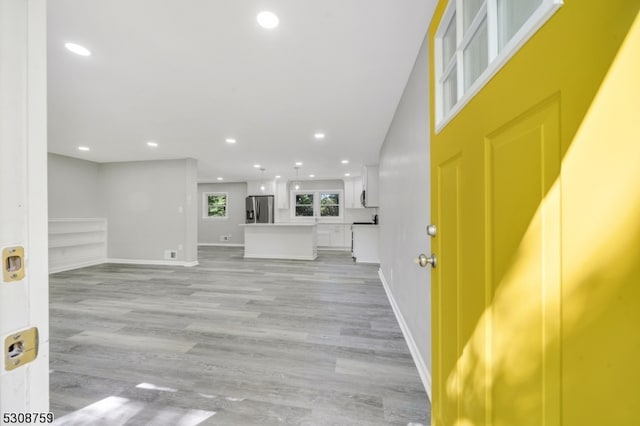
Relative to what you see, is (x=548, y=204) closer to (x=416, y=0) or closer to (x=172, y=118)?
(x=416, y=0)

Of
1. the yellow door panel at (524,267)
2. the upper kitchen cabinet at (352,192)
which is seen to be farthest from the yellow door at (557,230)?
the upper kitchen cabinet at (352,192)

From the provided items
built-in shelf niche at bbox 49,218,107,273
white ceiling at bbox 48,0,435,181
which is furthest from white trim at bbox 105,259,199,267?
white ceiling at bbox 48,0,435,181

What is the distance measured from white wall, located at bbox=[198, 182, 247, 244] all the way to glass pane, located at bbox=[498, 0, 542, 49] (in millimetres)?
8558

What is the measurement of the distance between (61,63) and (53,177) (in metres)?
4.30

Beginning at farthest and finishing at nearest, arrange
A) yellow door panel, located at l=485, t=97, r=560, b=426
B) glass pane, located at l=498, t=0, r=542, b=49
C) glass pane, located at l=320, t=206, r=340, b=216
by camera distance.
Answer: glass pane, located at l=320, t=206, r=340, b=216
glass pane, located at l=498, t=0, r=542, b=49
yellow door panel, located at l=485, t=97, r=560, b=426

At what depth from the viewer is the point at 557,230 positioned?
0.45m

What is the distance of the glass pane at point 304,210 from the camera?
8.45 meters

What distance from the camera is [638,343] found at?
32 centimetres

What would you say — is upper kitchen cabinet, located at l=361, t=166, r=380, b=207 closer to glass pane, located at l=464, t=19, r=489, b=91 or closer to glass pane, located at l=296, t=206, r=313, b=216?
glass pane, located at l=296, t=206, r=313, b=216

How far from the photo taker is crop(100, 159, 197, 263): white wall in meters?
5.36

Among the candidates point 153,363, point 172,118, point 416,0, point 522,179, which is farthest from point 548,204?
point 172,118

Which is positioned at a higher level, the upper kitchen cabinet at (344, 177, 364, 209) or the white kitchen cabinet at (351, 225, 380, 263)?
the upper kitchen cabinet at (344, 177, 364, 209)

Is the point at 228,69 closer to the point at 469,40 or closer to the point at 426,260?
the point at 469,40

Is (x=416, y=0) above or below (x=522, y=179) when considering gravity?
above
